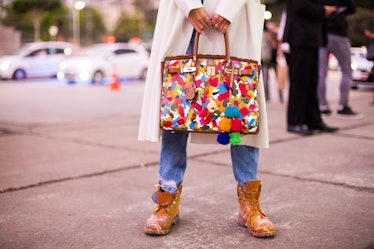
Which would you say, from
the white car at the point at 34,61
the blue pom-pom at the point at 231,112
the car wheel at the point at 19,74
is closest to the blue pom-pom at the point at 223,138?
the blue pom-pom at the point at 231,112

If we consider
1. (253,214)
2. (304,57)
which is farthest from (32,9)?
(253,214)

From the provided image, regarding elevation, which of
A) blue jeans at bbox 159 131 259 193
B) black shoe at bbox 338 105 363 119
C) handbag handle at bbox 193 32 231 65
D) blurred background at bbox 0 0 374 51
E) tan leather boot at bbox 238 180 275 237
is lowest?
tan leather boot at bbox 238 180 275 237

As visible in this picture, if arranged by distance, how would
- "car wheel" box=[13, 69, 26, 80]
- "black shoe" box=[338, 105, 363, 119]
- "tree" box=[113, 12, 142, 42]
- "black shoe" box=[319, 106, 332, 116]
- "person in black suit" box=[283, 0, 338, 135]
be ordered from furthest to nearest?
"tree" box=[113, 12, 142, 42] → "car wheel" box=[13, 69, 26, 80] → "black shoe" box=[319, 106, 332, 116] → "black shoe" box=[338, 105, 363, 119] → "person in black suit" box=[283, 0, 338, 135]

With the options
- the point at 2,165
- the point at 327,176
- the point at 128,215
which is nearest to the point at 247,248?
the point at 128,215

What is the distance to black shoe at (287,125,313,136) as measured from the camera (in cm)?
582

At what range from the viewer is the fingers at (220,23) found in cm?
256

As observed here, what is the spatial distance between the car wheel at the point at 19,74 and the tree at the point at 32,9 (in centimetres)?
3265

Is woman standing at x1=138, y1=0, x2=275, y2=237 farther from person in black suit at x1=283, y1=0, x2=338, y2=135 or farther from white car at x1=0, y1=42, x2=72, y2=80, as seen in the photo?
white car at x1=0, y1=42, x2=72, y2=80

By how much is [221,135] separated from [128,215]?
0.88m

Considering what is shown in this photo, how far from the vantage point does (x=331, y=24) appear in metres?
7.07

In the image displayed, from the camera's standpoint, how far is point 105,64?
19.9 meters

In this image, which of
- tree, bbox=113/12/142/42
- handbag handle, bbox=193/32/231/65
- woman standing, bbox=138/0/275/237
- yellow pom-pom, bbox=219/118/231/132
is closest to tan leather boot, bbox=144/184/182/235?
woman standing, bbox=138/0/275/237

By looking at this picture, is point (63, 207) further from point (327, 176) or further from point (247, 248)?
point (327, 176)

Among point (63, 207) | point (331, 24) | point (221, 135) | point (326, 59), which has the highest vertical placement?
point (331, 24)
